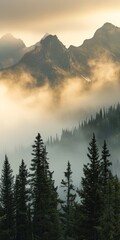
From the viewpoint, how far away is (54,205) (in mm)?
81250

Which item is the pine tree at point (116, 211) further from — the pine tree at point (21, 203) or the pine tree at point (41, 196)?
the pine tree at point (21, 203)

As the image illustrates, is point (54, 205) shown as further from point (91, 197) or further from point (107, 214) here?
point (107, 214)

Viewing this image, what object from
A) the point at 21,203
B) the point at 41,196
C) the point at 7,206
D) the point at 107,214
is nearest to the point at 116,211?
Result: the point at 107,214

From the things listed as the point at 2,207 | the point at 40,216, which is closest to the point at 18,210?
the point at 2,207

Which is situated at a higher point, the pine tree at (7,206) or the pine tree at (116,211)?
the pine tree at (7,206)

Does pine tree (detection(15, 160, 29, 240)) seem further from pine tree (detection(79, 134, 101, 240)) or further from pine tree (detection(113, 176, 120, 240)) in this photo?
pine tree (detection(113, 176, 120, 240))

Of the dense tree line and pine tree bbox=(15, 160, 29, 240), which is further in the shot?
pine tree bbox=(15, 160, 29, 240)

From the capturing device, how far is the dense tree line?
69688 millimetres

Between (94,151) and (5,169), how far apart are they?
1936 cm

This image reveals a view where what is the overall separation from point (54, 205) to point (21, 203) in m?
7.47

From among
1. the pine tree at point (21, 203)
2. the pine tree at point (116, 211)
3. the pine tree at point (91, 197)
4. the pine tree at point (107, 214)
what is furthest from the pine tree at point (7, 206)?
the pine tree at point (107, 214)

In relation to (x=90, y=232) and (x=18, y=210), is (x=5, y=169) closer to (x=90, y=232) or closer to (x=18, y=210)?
(x=18, y=210)

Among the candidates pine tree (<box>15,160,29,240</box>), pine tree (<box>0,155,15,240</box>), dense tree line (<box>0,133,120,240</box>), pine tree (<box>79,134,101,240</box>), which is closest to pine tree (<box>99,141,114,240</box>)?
dense tree line (<box>0,133,120,240</box>)

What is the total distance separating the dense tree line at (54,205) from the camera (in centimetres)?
6969
